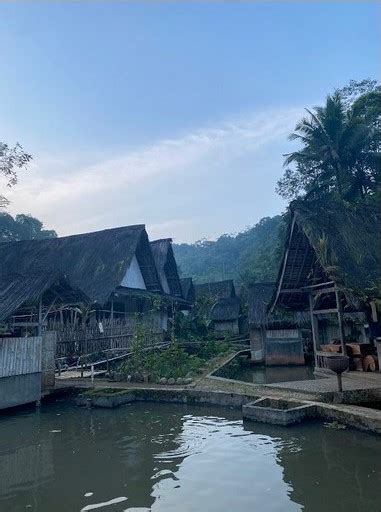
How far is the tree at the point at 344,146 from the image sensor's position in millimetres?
27234

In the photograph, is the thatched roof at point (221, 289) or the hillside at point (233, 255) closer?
the thatched roof at point (221, 289)

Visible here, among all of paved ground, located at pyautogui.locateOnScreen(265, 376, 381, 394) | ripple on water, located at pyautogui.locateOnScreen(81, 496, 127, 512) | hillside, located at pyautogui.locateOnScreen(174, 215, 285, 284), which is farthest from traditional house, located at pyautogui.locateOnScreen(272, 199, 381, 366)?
hillside, located at pyautogui.locateOnScreen(174, 215, 285, 284)

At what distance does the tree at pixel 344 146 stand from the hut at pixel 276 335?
9.70 m

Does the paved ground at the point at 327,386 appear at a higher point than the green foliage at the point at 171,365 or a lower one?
lower

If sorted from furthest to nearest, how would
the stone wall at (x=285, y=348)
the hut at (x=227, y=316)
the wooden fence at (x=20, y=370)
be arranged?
the hut at (x=227, y=316) → the stone wall at (x=285, y=348) → the wooden fence at (x=20, y=370)

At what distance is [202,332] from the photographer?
2694cm

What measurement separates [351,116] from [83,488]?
2803 cm

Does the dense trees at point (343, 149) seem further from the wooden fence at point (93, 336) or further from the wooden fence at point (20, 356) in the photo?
the wooden fence at point (20, 356)

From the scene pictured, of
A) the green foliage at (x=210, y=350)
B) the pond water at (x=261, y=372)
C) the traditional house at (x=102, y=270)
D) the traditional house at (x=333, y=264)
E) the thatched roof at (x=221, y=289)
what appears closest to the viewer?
the traditional house at (x=333, y=264)

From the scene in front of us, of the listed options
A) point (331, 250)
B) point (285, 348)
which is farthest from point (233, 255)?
point (331, 250)

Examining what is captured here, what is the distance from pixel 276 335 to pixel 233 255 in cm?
6855

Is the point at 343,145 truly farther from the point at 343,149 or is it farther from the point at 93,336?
the point at 93,336

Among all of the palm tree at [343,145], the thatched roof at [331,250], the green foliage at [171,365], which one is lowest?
the green foliage at [171,365]

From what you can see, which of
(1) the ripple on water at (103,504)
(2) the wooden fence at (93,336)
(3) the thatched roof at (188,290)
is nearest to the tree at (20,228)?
(3) the thatched roof at (188,290)
